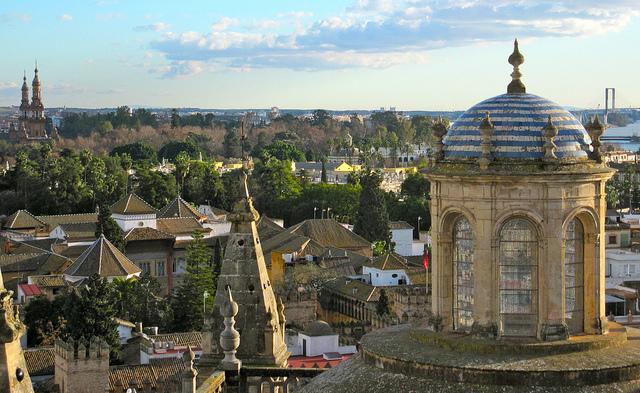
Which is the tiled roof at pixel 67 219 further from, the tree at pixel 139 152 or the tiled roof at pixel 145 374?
the tree at pixel 139 152

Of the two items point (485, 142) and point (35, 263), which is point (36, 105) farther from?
point (485, 142)

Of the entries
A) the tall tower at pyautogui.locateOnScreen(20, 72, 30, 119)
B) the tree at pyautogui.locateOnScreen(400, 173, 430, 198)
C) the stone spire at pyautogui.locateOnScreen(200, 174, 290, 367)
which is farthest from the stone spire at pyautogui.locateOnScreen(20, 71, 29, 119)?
the stone spire at pyautogui.locateOnScreen(200, 174, 290, 367)

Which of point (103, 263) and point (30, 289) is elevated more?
point (103, 263)

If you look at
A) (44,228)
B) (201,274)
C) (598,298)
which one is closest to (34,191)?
(44,228)

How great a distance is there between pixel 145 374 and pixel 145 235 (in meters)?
40.3

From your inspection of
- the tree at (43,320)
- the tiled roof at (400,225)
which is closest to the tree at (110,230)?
the tree at (43,320)

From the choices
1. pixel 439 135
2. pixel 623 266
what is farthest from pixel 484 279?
pixel 623 266

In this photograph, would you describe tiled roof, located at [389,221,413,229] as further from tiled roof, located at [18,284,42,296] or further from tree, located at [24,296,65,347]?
tree, located at [24,296,65,347]

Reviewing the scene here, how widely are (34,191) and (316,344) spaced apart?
61751mm

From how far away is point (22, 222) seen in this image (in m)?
96.4

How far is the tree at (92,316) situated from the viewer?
2127 inches

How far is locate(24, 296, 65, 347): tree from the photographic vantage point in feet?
193

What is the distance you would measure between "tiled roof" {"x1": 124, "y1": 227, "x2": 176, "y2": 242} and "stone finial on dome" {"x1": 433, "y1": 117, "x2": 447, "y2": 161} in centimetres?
7501

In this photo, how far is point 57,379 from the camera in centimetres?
4656
